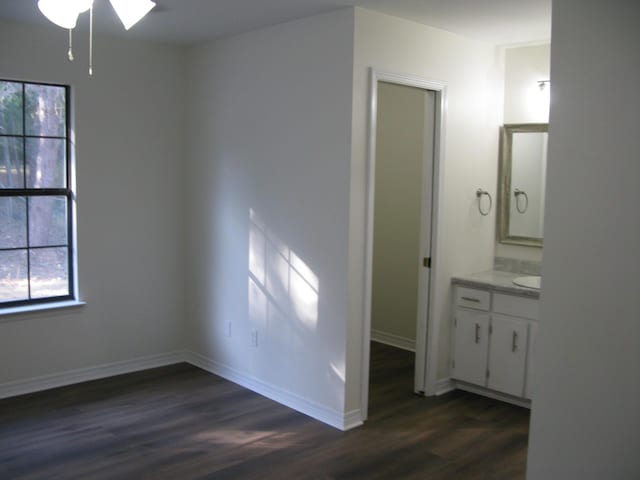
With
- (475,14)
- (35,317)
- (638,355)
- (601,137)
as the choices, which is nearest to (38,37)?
(35,317)

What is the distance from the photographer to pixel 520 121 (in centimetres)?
475

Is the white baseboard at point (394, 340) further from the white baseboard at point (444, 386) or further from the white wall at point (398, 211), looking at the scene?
the white baseboard at point (444, 386)

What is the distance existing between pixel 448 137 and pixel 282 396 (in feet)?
6.78

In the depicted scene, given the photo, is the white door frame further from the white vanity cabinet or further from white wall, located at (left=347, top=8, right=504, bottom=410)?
the white vanity cabinet

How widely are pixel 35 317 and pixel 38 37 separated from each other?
1.90 meters

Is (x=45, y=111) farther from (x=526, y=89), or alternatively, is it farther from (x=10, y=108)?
(x=526, y=89)

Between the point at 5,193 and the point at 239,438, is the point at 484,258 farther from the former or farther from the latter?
the point at 5,193

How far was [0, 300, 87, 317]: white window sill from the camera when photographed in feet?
14.5

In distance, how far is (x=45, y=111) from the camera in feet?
15.0

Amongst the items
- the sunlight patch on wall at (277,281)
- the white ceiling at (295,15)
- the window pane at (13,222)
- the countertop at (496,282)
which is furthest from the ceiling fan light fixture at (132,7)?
the countertop at (496,282)

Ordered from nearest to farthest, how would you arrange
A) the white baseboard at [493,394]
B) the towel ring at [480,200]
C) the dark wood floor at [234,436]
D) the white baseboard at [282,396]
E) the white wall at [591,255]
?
the white wall at [591,255], the dark wood floor at [234,436], the white baseboard at [282,396], the white baseboard at [493,394], the towel ring at [480,200]

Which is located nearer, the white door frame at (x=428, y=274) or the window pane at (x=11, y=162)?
the white door frame at (x=428, y=274)

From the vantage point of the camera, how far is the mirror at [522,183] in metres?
4.67

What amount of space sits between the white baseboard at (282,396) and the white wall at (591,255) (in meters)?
1.53
